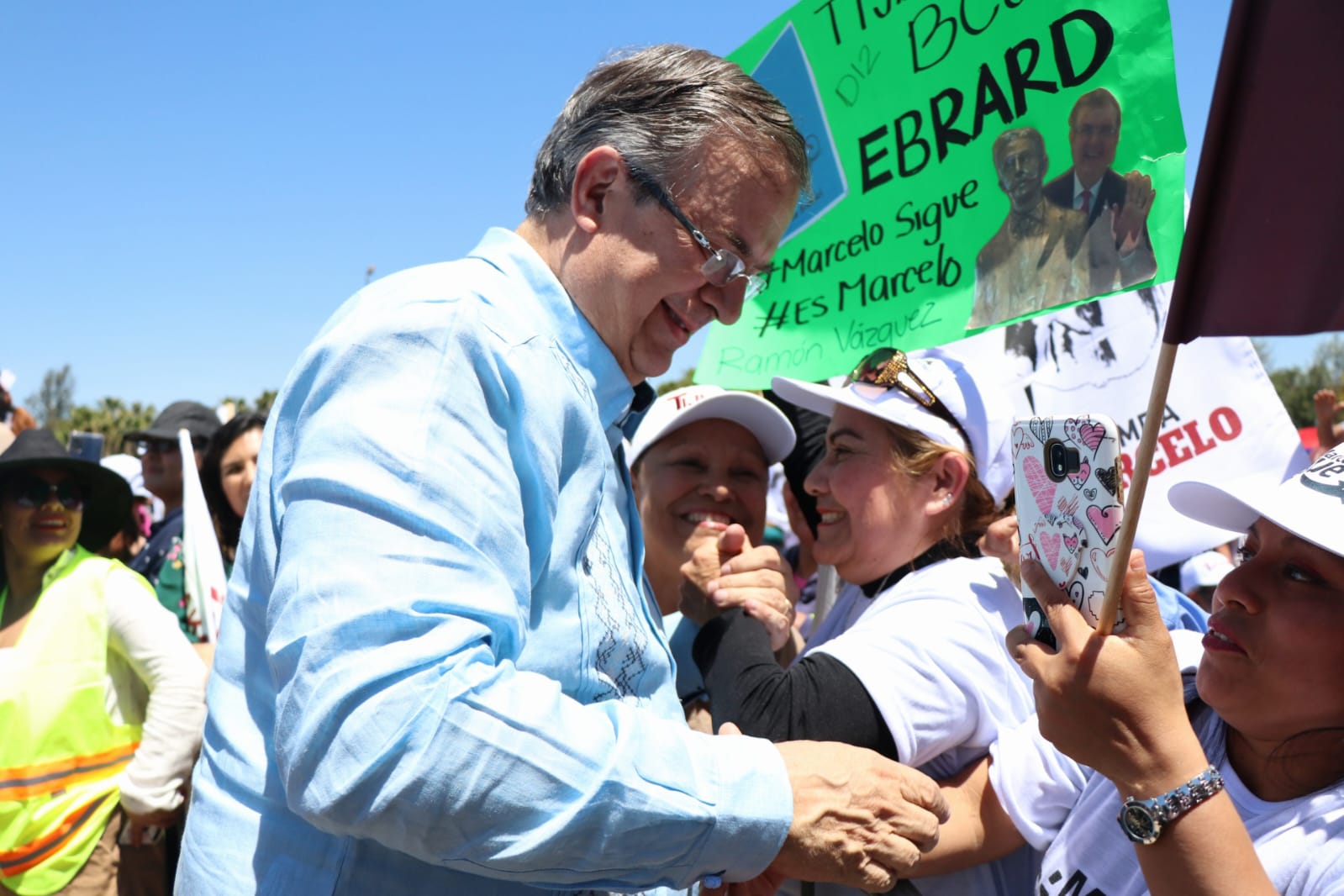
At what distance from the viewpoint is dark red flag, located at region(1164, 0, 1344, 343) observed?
131cm

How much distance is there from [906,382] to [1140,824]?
138cm

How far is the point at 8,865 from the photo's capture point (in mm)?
3518

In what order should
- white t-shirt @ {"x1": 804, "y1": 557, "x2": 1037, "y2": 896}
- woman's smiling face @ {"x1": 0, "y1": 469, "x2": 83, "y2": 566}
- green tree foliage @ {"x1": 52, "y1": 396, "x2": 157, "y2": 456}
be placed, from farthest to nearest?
green tree foliage @ {"x1": 52, "y1": 396, "x2": 157, "y2": 456} → woman's smiling face @ {"x1": 0, "y1": 469, "x2": 83, "y2": 566} → white t-shirt @ {"x1": 804, "y1": 557, "x2": 1037, "y2": 896}

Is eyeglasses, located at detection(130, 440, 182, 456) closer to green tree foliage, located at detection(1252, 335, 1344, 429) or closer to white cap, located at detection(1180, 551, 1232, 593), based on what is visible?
white cap, located at detection(1180, 551, 1232, 593)

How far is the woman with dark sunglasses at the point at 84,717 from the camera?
357cm

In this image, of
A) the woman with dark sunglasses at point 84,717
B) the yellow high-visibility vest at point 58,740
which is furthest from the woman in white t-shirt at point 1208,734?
the yellow high-visibility vest at point 58,740

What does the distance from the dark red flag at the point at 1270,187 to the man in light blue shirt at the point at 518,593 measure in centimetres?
63

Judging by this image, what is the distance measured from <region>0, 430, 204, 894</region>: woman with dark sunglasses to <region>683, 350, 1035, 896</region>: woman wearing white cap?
220 centimetres

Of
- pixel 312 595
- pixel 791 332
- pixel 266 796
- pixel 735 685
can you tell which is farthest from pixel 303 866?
pixel 791 332

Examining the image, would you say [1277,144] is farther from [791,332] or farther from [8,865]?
[8,865]

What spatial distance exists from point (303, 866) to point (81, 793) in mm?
2904

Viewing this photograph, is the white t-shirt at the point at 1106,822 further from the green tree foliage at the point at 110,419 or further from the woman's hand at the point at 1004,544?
the green tree foliage at the point at 110,419

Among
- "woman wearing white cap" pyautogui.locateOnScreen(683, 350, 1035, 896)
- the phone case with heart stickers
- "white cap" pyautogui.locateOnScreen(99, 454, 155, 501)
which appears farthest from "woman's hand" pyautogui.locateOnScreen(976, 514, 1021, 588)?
"white cap" pyautogui.locateOnScreen(99, 454, 155, 501)

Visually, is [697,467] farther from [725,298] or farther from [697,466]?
[725,298]
